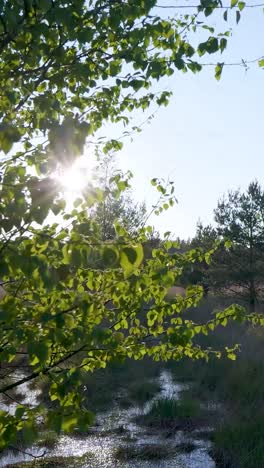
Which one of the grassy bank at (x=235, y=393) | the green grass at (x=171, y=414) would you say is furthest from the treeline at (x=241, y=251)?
the green grass at (x=171, y=414)

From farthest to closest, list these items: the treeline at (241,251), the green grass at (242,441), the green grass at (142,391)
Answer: the treeline at (241,251) < the green grass at (142,391) < the green grass at (242,441)

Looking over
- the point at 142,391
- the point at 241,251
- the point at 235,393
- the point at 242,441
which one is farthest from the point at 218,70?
the point at 241,251

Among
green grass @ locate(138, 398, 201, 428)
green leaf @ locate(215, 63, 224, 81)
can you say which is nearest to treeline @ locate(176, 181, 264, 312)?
green grass @ locate(138, 398, 201, 428)

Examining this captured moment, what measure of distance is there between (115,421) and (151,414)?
0.65m

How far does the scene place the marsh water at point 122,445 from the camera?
27.3 feet

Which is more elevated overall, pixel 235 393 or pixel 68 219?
pixel 235 393

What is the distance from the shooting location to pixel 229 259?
75.3 feet

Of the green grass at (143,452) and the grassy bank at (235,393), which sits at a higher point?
the grassy bank at (235,393)

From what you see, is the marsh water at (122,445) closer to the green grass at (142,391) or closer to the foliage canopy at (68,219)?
the green grass at (142,391)

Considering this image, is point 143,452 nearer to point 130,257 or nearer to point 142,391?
point 142,391

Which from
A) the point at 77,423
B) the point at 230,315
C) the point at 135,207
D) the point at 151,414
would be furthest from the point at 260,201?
the point at 77,423

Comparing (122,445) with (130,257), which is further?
(122,445)

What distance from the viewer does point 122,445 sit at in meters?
9.03

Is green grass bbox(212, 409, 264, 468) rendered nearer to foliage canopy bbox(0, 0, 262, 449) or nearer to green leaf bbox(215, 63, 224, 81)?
foliage canopy bbox(0, 0, 262, 449)
